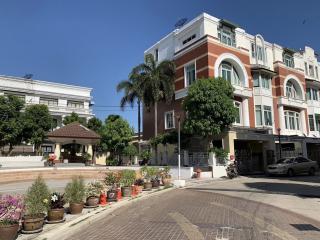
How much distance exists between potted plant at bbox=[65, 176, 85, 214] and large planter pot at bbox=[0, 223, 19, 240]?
329 cm

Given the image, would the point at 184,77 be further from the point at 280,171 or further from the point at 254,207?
the point at 254,207

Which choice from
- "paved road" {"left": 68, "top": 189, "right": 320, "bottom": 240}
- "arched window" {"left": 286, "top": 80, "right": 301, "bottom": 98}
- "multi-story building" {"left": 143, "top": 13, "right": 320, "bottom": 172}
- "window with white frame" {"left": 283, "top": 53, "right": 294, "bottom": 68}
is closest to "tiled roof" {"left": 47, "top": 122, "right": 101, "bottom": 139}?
"multi-story building" {"left": 143, "top": 13, "right": 320, "bottom": 172}

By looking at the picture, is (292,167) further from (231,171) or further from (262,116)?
(262,116)

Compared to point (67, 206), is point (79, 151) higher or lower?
higher

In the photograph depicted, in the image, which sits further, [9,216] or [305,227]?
[305,227]

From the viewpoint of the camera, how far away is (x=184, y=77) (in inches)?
1355

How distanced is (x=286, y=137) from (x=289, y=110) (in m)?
7.20

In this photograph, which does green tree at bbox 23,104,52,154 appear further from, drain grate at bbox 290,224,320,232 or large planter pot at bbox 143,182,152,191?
drain grate at bbox 290,224,320,232

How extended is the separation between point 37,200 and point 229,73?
28299 millimetres

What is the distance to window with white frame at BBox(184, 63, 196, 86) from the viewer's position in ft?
109

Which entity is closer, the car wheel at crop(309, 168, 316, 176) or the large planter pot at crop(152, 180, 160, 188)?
the large planter pot at crop(152, 180, 160, 188)

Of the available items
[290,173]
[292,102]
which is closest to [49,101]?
[292,102]

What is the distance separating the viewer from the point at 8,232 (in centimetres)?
723

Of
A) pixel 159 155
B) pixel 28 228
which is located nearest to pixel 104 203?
pixel 28 228
